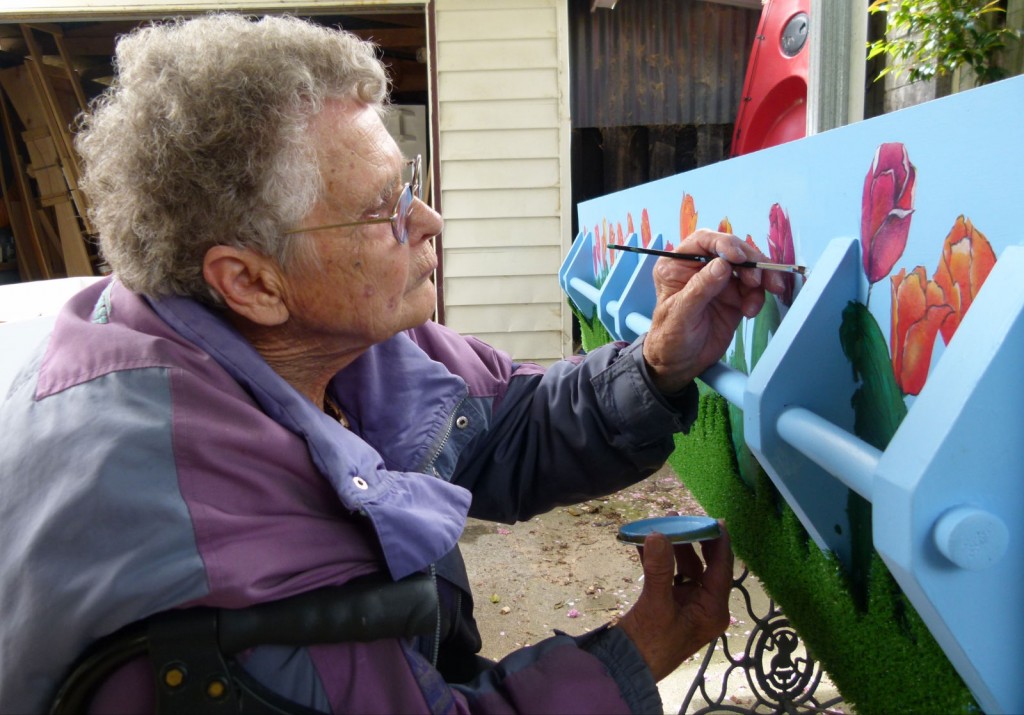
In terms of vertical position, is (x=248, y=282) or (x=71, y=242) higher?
(x=248, y=282)

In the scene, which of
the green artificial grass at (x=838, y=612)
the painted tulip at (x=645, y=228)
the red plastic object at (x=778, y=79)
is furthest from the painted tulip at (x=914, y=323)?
the red plastic object at (x=778, y=79)

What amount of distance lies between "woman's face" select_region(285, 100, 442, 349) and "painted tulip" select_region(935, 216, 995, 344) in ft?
2.49

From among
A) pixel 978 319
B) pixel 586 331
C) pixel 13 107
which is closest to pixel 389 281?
pixel 978 319

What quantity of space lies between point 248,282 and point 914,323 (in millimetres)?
886

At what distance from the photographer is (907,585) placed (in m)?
0.70

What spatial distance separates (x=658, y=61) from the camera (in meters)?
7.28

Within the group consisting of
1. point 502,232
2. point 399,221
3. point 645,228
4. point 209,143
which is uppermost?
point 209,143

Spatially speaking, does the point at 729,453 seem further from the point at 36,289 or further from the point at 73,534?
the point at 36,289

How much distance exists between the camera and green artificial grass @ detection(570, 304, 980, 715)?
88cm

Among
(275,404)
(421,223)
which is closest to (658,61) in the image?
(421,223)

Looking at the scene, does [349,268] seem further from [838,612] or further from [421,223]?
[838,612]

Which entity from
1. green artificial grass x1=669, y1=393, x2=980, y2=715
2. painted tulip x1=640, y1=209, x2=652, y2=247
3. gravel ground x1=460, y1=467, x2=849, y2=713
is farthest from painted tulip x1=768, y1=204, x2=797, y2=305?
gravel ground x1=460, y1=467, x2=849, y2=713

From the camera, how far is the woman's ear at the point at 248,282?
3.97 ft

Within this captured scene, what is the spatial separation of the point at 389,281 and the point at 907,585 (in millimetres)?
850
